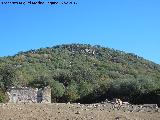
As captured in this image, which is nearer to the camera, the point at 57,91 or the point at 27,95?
the point at 27,95

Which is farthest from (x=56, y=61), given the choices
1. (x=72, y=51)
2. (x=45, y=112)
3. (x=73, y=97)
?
(x=45, y=112)

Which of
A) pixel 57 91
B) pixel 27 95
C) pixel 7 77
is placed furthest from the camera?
pixel 7 77

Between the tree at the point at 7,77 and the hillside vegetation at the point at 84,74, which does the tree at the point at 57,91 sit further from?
the tree at the point at 7,77

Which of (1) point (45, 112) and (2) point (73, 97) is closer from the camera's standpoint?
(1) point (45, 112)

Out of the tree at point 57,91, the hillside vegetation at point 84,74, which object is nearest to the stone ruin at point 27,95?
the hillside vegetation at point 84,74

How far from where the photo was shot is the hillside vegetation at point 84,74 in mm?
55863

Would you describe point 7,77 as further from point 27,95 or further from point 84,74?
point 27,95

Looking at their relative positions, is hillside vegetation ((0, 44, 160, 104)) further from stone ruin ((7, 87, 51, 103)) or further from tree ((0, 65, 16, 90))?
stone ruin ((7, 87, 51, 103))

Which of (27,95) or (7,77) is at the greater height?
(7,77)

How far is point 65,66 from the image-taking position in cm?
10275

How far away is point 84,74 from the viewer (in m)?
79.2

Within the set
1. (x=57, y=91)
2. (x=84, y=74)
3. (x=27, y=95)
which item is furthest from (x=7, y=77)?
(x=27, y=95)

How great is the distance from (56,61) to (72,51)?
14.7 metres

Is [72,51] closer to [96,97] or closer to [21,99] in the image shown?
[96,97]
